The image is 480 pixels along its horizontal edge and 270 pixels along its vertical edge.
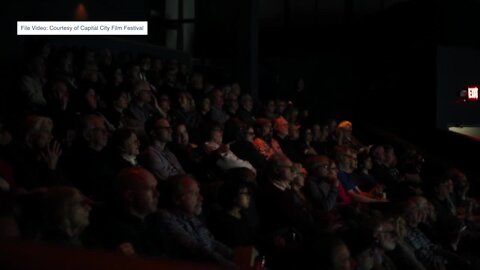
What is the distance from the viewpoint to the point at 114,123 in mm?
6613

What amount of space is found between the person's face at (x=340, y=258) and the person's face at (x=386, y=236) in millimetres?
948

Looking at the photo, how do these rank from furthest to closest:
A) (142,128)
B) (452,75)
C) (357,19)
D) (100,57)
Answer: (357,19), (452,75), (100,57), (142,128)

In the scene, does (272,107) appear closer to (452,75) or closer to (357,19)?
(452,75)

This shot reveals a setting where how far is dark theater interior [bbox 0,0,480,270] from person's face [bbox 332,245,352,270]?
12 mm

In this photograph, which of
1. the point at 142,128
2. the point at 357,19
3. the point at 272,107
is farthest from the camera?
the point at 357,19

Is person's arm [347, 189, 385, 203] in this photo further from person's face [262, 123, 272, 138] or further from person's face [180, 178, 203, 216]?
person's face [180, 178, 203, 216]

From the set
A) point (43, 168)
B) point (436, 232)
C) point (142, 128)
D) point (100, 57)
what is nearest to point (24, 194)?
point (43, 168)

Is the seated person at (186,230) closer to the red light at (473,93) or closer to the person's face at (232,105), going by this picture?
the person's face at (232,105)

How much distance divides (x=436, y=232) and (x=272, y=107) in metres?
3.64

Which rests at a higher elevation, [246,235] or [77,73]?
[77,73]

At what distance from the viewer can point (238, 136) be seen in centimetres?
722

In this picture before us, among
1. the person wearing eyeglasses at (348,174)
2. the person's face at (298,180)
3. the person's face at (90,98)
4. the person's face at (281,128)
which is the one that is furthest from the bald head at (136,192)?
the person's face at (281,128)

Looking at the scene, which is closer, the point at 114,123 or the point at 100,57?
the point at 114,123

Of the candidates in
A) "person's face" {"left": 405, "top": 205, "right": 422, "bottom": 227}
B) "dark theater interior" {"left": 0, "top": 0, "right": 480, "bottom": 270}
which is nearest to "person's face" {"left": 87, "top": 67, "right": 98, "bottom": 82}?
"dark theater interior" {"left": 0, "top": 0, "right": 480, "bottom": 270}
